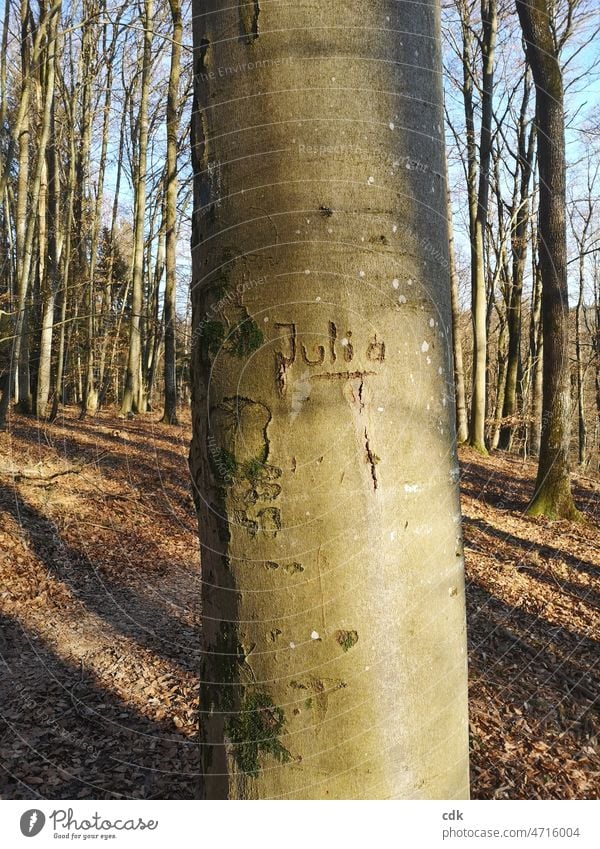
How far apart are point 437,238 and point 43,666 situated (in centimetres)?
393

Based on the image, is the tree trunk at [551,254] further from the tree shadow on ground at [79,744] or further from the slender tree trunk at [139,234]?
the slender tree trunk at [139,234]

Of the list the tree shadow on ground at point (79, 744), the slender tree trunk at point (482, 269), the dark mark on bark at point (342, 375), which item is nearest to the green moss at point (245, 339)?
the dark mark on bark at point (342, 375)

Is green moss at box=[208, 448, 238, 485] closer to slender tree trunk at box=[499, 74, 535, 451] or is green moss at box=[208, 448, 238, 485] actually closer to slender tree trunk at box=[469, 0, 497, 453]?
slender tree trunk at box=[469, 0, 497, 453]

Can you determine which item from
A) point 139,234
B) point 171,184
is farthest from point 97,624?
point 139,234

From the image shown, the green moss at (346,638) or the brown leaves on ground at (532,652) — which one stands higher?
the green moss at (346,638)

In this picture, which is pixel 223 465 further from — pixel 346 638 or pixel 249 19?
pixel 249 19

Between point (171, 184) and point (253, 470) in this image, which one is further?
point (171, 184)

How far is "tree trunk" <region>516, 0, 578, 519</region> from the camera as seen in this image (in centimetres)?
686

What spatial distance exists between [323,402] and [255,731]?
66 cm

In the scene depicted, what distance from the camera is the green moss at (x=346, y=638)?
1.03 meters

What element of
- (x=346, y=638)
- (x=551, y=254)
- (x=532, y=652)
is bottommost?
(x=532, y=652)

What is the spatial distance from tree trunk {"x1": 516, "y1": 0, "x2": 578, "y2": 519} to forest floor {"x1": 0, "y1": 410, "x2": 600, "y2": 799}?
61 cm

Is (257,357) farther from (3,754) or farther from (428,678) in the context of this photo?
(3,754)

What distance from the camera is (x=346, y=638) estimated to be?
1026 mm
